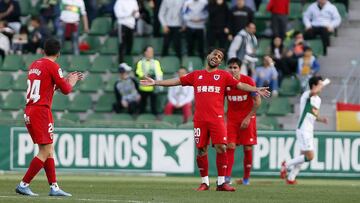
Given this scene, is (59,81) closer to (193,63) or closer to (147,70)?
(147,70)

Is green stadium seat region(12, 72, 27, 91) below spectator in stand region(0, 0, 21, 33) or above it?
below

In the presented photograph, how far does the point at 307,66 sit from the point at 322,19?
5.20 feet

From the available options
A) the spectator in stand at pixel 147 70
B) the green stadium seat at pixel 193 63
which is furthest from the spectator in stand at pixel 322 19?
the spectator in stand at pixel 147 70

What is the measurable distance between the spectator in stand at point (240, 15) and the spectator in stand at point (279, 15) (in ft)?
1.79

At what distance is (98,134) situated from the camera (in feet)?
86.0

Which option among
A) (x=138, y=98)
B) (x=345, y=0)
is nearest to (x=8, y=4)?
(x=138, y=98)

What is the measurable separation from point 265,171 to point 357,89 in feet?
13.0

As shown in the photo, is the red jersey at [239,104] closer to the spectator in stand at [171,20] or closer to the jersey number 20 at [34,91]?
the jersey number 20 at [34,91]

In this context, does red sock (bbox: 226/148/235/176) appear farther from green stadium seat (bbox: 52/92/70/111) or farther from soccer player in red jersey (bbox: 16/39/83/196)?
green stadium seat (bbox: 52/92/70/111)

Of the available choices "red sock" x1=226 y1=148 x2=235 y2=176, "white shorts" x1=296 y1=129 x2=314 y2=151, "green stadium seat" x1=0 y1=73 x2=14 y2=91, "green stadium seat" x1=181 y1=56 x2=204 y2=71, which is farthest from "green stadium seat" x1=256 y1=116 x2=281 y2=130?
"green stadium seat" x1=0 y1=73 x2=14 y2=91

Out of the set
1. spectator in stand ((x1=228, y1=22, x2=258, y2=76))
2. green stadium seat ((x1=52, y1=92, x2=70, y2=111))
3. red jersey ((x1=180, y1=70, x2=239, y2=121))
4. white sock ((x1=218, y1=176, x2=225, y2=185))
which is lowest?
white sock ((x1=218, y1=176, x2=225, y2=185))

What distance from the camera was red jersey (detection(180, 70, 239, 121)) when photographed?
18.3 meters

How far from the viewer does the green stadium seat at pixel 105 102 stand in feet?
98.2

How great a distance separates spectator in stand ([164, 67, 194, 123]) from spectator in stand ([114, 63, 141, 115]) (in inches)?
33.2
